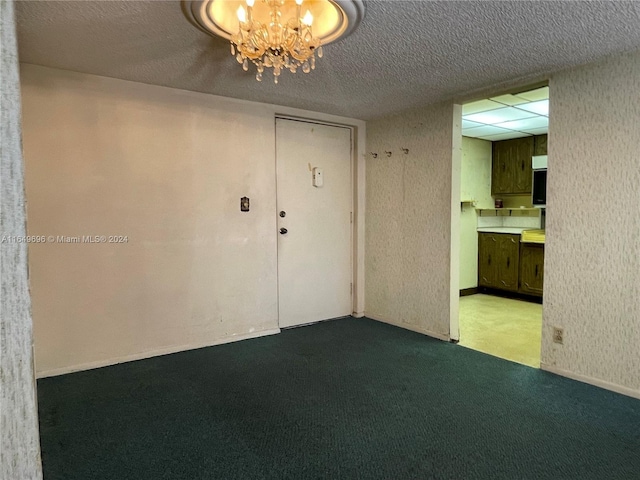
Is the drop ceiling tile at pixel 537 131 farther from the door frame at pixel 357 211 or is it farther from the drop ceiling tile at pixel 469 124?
the door frame at pixel 357 211

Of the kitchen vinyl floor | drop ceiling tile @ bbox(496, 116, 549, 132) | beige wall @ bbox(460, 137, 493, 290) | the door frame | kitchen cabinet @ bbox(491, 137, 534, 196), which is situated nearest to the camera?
the kitchen vinyl floor

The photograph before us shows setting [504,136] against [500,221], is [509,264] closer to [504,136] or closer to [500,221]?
[500,221]

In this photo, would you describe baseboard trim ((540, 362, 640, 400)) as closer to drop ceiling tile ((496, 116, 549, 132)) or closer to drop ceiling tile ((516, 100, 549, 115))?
drop ceiling tile ((516, 100, 549, 115))

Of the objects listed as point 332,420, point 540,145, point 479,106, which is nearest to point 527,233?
point 540,145

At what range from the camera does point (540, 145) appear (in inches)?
211

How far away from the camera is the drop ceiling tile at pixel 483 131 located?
5.07 metres

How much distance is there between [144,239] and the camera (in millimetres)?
3225

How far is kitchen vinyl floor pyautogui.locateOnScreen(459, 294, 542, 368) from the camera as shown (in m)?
3.40

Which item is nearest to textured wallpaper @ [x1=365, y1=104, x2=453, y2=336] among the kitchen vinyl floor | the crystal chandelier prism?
the kitchen vinyl floor

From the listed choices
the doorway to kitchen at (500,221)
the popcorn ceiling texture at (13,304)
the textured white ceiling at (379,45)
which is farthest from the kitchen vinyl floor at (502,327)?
the popcorn ceiling texture at (13,304)

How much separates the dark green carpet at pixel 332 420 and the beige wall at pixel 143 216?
342mm

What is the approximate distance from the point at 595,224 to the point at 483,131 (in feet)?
9.53

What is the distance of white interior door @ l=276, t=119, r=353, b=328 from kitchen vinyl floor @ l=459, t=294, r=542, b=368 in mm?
1376

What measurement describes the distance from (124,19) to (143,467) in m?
2.24
